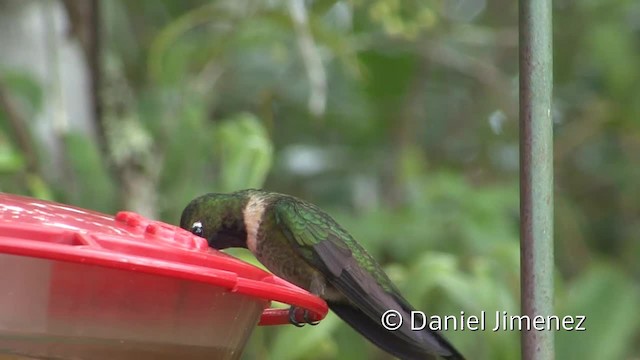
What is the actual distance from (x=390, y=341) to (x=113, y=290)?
53cm

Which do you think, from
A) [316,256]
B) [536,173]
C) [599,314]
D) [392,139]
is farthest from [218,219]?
[392,139]

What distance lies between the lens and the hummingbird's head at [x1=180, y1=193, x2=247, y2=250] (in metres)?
1.85

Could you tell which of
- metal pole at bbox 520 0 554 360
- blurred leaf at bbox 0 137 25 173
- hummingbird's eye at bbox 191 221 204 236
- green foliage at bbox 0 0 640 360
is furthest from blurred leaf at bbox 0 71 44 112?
metal pole at bbox 520 0 554 360

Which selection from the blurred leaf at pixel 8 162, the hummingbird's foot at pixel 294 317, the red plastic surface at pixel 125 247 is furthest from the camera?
the blurred leaf at pixel 8 162

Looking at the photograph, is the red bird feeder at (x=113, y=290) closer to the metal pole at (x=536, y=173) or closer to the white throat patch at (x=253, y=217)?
the metal pole at (x=536, y=173)

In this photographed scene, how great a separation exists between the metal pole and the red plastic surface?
268 mm

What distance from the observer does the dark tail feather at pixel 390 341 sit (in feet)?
5.23

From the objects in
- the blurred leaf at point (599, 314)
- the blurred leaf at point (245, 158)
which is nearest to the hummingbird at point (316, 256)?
the blurred leaf at point (245, 158)

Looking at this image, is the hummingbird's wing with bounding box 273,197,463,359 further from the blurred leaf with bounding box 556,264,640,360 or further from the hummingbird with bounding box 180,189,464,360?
the blurred leaf with bounding box 556,264,640,360

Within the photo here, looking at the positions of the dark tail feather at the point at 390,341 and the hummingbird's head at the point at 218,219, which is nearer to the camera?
the dark tail feather at the point at 390,341

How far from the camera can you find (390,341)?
63.9 inches

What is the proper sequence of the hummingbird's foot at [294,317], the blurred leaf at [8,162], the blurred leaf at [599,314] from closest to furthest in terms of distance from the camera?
the hummingbird's foot at [294,317] < the blurred leaf at [8,162] < the blurred leaf at [599,314]

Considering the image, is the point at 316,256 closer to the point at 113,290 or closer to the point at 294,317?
the point at 294,317

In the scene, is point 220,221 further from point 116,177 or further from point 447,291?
point 116,177
